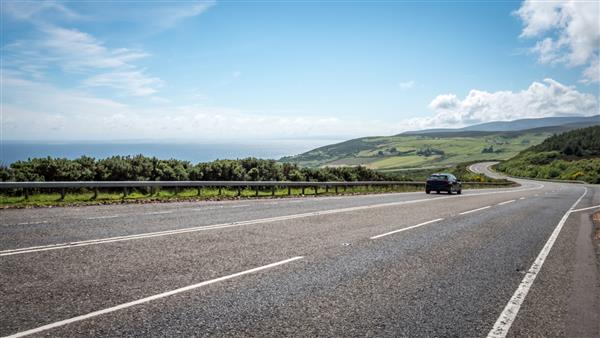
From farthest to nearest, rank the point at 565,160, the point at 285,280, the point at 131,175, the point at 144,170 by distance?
the point at 565,160 < the point at 144,170 < the point at 131,175 < the point at 285,280

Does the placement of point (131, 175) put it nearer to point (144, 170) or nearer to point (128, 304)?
point (144, 170)

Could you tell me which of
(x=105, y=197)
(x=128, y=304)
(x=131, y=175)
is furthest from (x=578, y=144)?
(x=128, y=304)

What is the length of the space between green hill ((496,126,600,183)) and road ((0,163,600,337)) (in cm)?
9823

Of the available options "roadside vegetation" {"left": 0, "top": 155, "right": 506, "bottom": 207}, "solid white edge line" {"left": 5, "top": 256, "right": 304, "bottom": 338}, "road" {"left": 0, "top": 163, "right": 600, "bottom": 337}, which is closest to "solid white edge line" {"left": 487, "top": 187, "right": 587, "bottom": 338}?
"road" {"left": 0, "top": 163, "right": 600, "bottom": 337}

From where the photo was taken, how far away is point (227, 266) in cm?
678

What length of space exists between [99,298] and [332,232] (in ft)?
20.8

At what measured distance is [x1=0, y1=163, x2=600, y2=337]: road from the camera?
4.49 m

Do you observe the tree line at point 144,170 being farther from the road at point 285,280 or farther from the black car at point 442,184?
the road at point 285,280

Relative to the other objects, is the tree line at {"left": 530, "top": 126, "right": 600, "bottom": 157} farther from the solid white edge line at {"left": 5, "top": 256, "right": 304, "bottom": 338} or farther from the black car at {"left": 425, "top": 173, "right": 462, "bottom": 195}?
the solid white edge line at {"left": 5, "top": 256, "right": 304, "bottom": 338}

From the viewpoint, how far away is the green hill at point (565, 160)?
10311 cm

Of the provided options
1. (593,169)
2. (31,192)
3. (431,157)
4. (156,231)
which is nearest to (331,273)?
(156,231)

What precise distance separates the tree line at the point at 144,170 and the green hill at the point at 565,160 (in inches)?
3334

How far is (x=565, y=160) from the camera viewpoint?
129 m

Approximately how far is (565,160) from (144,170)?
5447 inches
